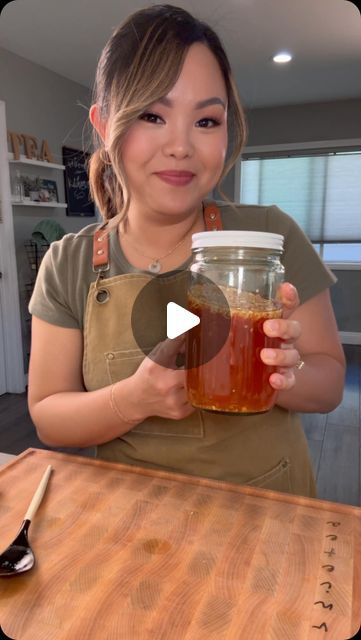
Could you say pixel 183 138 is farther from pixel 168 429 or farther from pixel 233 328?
pixel 168 429

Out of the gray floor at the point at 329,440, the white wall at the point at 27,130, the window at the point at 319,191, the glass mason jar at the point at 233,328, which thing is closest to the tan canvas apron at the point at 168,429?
the glass mason jar at the point at 233,328

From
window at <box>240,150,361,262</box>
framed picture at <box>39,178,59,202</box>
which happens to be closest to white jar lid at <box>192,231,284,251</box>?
framed picture at <box>39,178,59,202</box>

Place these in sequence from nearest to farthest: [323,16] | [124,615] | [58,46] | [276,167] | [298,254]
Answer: [124,615] → [323,16] → [298,254] → [58,46] → [276,167]

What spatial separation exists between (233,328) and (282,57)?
0.65 metres

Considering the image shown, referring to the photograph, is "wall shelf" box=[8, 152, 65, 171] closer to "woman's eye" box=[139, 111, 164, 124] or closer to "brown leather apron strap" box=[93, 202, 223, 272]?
"brown leather apron strap" box=[93, 202, 223, 272]

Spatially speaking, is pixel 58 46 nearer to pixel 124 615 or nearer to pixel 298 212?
pixel 124 615

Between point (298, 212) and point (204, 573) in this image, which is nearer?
point (204, 573)

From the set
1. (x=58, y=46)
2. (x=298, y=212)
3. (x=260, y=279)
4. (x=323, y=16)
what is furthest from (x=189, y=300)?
(x=298, y=212)

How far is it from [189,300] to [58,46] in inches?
27.3

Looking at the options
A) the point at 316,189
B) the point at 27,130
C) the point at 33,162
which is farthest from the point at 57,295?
the point at 316,189

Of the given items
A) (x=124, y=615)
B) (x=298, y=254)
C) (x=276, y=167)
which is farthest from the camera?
(x=276, y=167)

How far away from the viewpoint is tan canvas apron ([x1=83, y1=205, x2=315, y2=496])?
0.64 m

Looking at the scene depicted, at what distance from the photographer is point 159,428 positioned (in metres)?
0.66

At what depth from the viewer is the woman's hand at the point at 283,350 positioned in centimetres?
39
